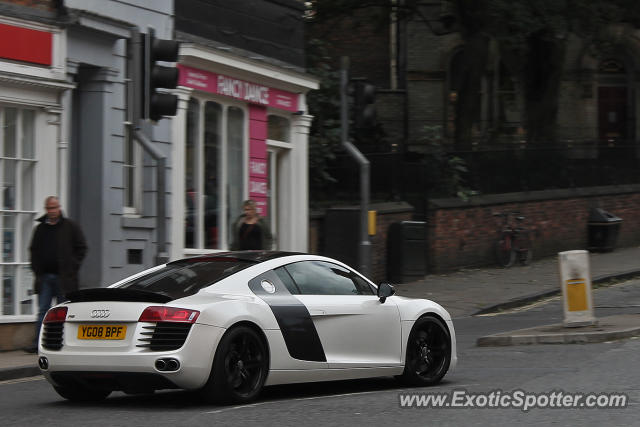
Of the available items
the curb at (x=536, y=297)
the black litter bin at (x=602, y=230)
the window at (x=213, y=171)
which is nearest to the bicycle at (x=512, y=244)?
the curb at (x=536, y=297)

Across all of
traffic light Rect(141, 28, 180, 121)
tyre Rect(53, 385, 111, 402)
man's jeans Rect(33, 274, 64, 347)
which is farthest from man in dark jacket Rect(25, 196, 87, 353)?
tyre Rect(53, 385, 111, 402)

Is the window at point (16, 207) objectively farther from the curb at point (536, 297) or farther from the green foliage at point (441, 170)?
the green foliage at point (441, 170)

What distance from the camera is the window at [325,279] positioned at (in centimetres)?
1032

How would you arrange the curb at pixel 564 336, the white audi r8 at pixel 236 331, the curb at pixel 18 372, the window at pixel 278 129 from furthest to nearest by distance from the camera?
the window at pixel 278 129 → the curb at pixel 564 336 → the curb at pixel 18 372 → the white audi r8 at pixel 236 331

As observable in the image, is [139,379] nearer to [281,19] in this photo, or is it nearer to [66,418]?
[66,418]

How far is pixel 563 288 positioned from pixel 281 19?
892 cm

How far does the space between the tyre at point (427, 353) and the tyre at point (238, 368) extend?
193cm

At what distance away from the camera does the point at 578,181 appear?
29359 millimetres

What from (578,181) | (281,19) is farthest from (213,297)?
(578,181)

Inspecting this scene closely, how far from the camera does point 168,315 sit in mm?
9031

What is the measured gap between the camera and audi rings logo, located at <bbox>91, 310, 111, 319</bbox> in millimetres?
9203

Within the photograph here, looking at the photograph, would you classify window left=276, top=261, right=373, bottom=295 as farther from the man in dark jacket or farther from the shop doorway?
the shop doorway

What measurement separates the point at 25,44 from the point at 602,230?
56.3 feet

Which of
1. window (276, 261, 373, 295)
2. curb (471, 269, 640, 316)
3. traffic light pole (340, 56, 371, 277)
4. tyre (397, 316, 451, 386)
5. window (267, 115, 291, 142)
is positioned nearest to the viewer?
window (276, 261, 373, 295)
